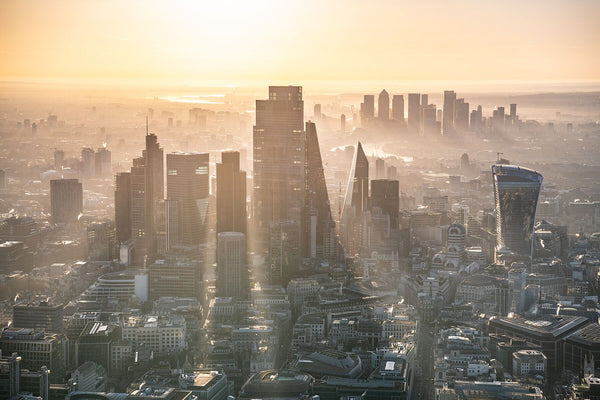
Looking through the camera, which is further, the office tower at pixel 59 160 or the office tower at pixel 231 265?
the office tower at pixel 59 160

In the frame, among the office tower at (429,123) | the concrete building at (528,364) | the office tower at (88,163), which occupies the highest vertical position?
the office tower at (429,123)

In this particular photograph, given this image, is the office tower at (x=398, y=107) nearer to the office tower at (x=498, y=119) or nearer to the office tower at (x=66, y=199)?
the office tower at (x=498, y=119)

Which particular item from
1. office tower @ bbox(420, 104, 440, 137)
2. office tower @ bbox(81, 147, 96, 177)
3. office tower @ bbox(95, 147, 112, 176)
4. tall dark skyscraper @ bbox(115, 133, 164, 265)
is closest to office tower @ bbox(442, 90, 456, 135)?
office tower @ bbox(420, 104, 440, 137)

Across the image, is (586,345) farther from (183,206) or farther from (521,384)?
(183,206)

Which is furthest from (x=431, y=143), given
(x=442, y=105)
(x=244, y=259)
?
(x=244, y=259)

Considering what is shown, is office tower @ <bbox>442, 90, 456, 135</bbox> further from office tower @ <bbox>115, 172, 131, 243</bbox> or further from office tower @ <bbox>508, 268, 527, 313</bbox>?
office tower @ <bbox>115, 172, 131, 243</bbox>

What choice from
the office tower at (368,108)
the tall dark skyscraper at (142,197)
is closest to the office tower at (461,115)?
the office tower at (368,108)
